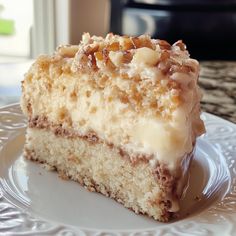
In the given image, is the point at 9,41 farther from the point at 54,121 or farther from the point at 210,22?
the point at 54,121

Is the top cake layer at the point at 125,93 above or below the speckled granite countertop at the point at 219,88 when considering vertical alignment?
above

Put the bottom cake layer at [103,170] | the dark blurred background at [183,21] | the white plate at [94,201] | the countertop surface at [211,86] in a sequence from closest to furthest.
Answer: the white plate at [94,201]
the bottom cake layer at [103,170]
the countertop surface at [211,86]
the dark blurred background at [183,21]

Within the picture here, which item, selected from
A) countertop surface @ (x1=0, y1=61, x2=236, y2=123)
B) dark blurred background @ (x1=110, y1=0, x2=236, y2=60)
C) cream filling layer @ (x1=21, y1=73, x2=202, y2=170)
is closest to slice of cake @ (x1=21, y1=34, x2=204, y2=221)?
cream filling layer @ (x1=21, y1=73, x2=202, y2=170)

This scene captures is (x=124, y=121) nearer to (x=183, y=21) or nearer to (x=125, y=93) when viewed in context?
(x=125, y=93)

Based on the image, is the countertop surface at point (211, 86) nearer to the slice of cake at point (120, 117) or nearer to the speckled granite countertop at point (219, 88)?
the speckled granite countertop at point (219, 88)

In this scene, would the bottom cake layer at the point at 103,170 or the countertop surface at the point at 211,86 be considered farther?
the countertop surface at the point at 211,86

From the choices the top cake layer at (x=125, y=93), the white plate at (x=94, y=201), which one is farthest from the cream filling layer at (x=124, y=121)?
the white plate at (x=94, y=201)
